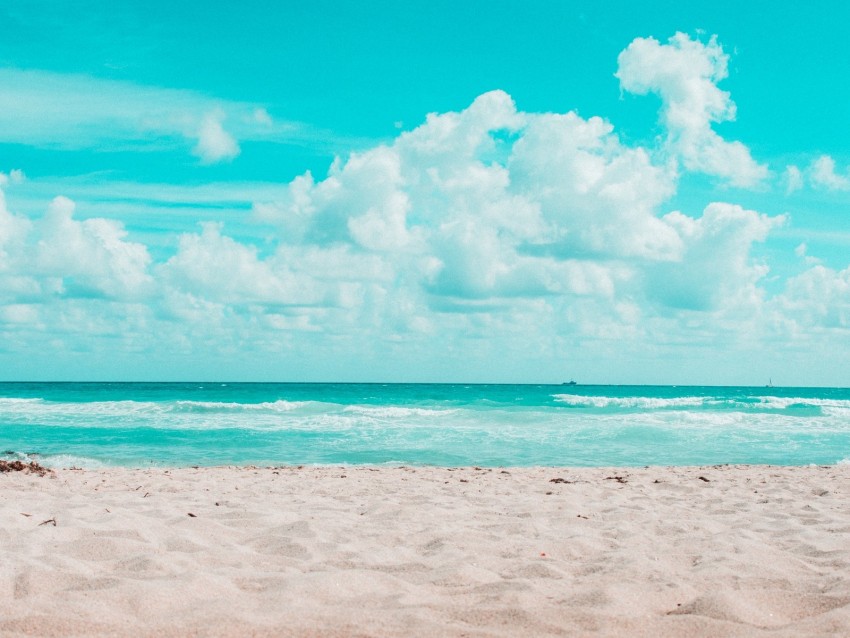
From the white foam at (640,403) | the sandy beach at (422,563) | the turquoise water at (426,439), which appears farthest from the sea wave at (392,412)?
the sandy beach at (422,563)

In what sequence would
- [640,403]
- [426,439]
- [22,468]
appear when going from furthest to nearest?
A: [640,403], [426,439], [22,468]

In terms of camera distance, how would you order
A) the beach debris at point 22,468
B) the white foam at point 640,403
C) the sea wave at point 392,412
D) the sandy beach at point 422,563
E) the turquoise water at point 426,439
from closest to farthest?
1. the sandy beach at point 422,563
2. the beach debris at point 22,468
3. the turquoise water at point 426,439
4. the sea wave at point 392,412
5. the white foam at point 640,403

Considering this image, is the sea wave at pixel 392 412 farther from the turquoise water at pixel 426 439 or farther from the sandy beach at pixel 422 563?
the sandy beach at pixel 422 563

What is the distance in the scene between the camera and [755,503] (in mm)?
7633

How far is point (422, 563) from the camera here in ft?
14.3

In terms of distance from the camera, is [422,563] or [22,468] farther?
[22,468]

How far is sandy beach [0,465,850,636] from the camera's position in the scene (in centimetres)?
308

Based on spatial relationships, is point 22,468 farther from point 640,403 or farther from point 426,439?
point 640,403

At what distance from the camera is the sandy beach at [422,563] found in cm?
308

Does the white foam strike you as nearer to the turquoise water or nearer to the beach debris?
the turquoise water

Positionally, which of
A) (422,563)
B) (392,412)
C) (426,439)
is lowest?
(392,412)

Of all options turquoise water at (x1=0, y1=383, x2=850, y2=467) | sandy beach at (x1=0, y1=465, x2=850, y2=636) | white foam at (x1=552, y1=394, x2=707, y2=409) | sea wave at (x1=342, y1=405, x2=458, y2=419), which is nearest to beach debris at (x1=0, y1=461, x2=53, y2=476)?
sandy beach at (x1=0, y1=465, x2=850, y2=636)

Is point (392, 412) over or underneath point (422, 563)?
underneath

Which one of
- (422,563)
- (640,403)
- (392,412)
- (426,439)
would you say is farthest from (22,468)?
(640,403)
